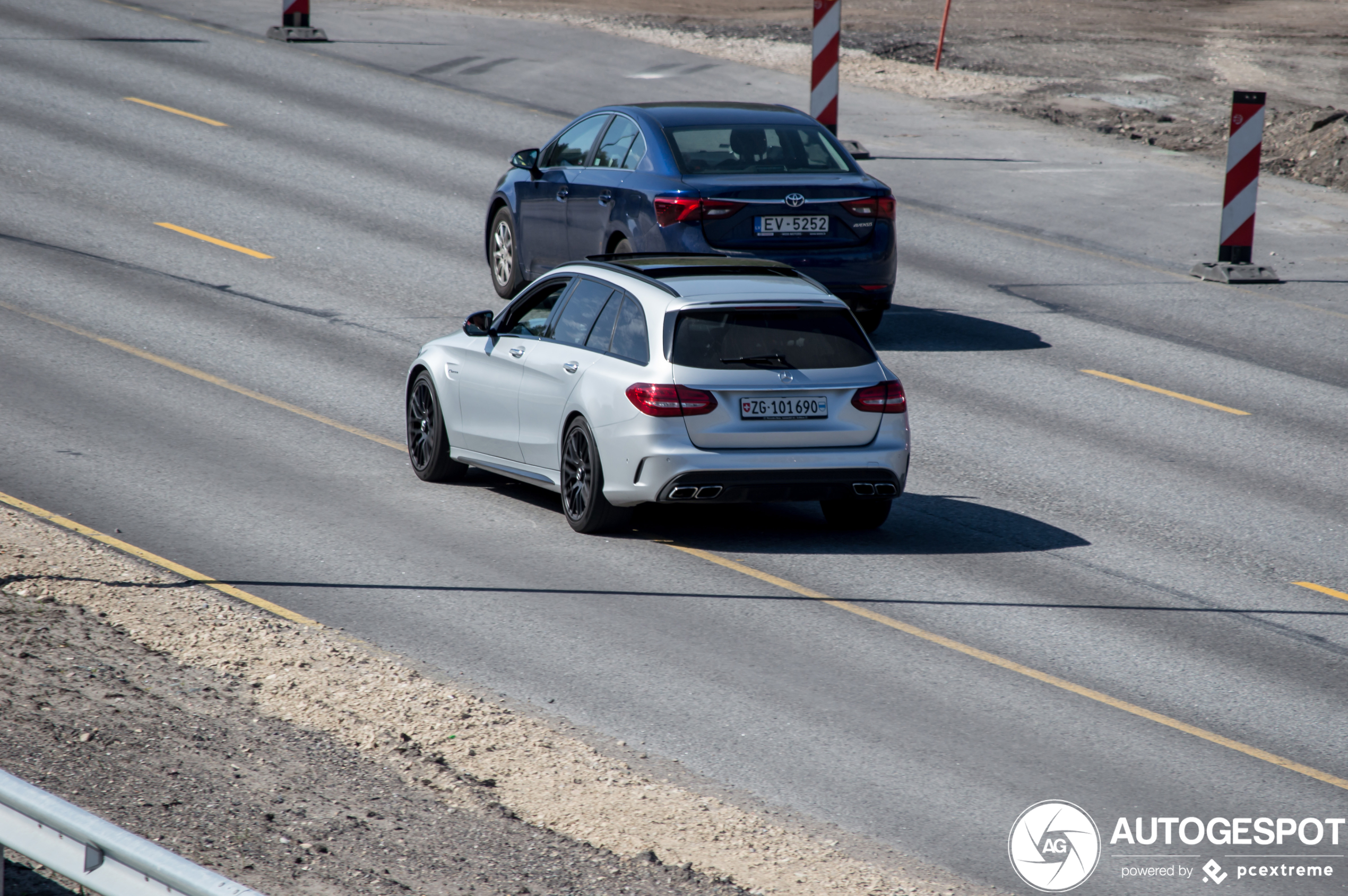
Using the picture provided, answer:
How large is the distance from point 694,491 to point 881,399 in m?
1.23

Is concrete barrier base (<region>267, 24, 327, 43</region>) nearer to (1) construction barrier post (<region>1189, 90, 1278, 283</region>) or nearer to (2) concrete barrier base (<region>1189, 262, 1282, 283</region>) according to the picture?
(1) construction barrier post (<region>1189, 90, 1278, 283</region>)

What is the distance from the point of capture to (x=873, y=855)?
20.2 ft

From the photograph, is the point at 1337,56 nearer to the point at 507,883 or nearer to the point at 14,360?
the point at 14,360

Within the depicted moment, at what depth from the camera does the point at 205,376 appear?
45.9ft

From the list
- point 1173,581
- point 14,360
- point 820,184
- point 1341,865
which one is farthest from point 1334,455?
point 14,360

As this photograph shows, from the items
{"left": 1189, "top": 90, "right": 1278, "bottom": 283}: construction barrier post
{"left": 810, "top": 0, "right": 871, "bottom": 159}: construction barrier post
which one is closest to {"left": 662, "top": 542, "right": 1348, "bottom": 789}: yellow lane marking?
{"left": 1189, "top": 90, "right": 1278, "bottom": 283}: construction barrier post

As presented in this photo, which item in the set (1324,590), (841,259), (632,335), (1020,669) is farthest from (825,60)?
(1020,669)

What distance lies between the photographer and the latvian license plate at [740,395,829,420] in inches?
392

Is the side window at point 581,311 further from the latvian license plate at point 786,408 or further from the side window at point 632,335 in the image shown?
the latvian license plate at point 786,408

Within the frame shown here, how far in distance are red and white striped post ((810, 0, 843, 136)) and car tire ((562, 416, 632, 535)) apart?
42.0 ft

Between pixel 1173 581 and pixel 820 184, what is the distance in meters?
5.70

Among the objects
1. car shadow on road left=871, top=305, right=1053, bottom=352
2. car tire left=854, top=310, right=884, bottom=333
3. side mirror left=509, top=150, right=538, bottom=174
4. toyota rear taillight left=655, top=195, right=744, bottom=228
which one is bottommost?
car shadow on road left=871, top=305, right=1053, bottom=352

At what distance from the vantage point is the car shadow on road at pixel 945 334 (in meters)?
15.6

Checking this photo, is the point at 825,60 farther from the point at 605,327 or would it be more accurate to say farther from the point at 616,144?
the point at 605,327
